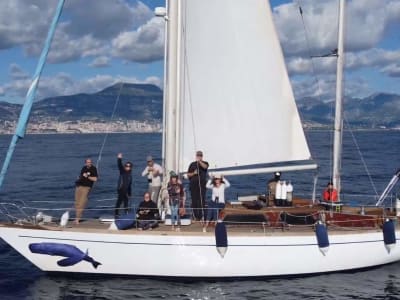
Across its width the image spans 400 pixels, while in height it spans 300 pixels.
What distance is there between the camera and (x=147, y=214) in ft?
57.3

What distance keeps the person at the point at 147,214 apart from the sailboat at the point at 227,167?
1.45 feet

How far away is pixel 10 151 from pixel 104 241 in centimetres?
376

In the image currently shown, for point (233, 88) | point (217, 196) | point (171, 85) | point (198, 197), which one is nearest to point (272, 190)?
point (217, 196)

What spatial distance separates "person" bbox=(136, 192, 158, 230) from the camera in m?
17.1

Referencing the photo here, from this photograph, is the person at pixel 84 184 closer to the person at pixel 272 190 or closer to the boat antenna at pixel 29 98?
the boat antenna at pixel 29 98

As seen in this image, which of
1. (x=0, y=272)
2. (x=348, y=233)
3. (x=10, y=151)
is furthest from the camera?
(x=0, y=272)

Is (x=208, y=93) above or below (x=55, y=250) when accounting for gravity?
above

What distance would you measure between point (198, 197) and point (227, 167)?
1.66 meters

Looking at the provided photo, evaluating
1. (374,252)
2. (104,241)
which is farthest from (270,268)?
(104,241)

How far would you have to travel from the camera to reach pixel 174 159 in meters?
18.2

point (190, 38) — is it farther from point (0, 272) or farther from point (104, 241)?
point (0, 272)

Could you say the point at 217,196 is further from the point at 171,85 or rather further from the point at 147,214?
the point at 171,85

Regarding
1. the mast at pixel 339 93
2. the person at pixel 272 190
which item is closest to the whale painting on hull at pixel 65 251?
the person at pixel 272 190

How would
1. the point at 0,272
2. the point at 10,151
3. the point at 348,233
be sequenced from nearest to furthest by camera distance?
1. the point at 10,151
2. the point at 348,233
3. the point at 0,272
